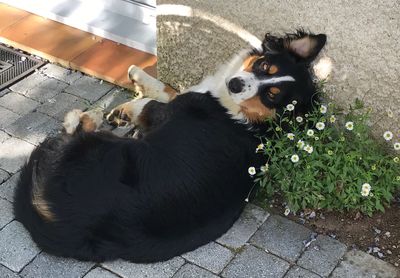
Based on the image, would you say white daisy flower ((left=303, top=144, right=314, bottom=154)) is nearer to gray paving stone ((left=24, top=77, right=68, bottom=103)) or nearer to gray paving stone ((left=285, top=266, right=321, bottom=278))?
gray paving stone ((left=285, top=266, right=321, bottom=278))

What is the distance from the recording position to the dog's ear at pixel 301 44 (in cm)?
380

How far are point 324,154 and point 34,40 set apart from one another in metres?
2.68

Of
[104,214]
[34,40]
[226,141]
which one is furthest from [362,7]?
[34,40]

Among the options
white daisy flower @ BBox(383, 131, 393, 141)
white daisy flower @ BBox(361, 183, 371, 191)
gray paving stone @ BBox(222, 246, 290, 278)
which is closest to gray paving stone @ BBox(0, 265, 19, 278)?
gray paving stone @ BBox(222, 246, 290, 278)

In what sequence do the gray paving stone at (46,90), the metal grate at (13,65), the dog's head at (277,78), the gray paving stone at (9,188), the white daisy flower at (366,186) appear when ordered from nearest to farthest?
the white daisy flower at (366,186)
the dog's head at (277,78)
the gray paving stone at (9,188)
the gray paving stone at (46,90)
the metal grate at (13,65)

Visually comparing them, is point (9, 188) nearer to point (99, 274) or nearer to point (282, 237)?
point (99, 274)

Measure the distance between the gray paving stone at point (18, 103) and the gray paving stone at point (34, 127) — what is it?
79mm

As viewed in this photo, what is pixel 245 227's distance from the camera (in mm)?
3783

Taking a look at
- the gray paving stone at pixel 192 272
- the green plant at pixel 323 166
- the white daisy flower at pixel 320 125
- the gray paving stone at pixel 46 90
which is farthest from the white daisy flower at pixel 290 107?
the gray paving stone at pixel 46 90

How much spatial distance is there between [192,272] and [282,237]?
23.5 inches

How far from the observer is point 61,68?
4961mm

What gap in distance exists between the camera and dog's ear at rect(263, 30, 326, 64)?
12.5ft

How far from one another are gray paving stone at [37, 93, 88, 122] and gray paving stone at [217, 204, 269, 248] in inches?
58.5

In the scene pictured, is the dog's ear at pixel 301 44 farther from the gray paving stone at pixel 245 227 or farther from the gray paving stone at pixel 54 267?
the gray paving stone at pixel 54 267
